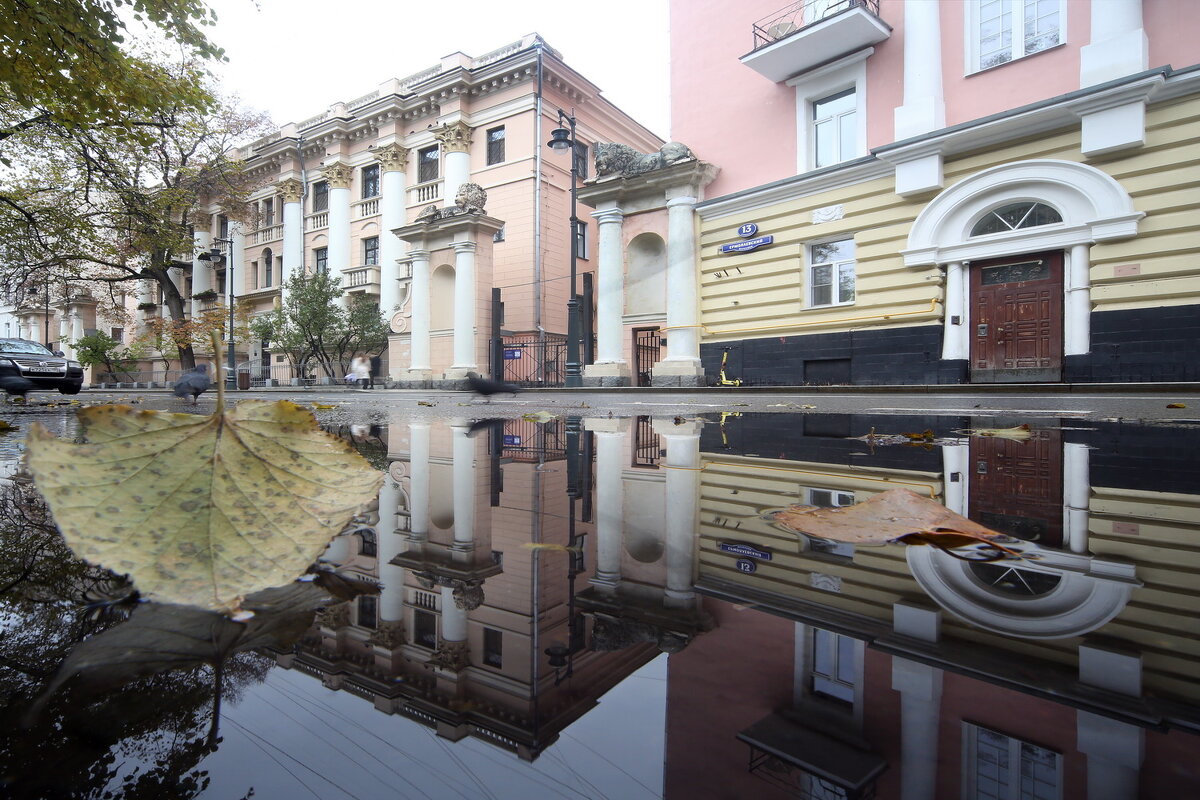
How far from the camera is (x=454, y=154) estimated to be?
2164cm

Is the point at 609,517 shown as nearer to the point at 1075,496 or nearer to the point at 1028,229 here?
the point at 1075,496

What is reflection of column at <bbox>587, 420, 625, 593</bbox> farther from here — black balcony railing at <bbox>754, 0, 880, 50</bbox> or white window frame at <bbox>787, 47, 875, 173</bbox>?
black balcony railing at <bbox>754, 0, 880, 50</bbox>

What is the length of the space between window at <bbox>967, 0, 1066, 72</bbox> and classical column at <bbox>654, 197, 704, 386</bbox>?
598 centimetres

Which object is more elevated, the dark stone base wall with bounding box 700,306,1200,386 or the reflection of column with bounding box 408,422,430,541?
the dark stone base wall with bounding box 700,306,1200,386

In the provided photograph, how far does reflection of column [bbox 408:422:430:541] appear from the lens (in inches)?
49.9

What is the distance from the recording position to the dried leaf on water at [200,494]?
71 cm

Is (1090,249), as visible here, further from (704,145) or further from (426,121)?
(426,121)

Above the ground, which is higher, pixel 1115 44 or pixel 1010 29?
pixel 1010 29

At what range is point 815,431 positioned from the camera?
147 inches

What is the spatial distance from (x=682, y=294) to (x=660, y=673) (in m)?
14.3

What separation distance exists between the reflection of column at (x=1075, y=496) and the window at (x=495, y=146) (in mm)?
21458

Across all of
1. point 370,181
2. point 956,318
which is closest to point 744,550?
point 956,318

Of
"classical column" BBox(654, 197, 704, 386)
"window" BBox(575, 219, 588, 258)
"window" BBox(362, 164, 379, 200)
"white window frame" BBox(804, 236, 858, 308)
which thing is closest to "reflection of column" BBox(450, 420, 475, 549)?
"white window frame" BBox(804, 236, 858, 308)

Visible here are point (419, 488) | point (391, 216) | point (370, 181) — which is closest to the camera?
point (419, 488)
